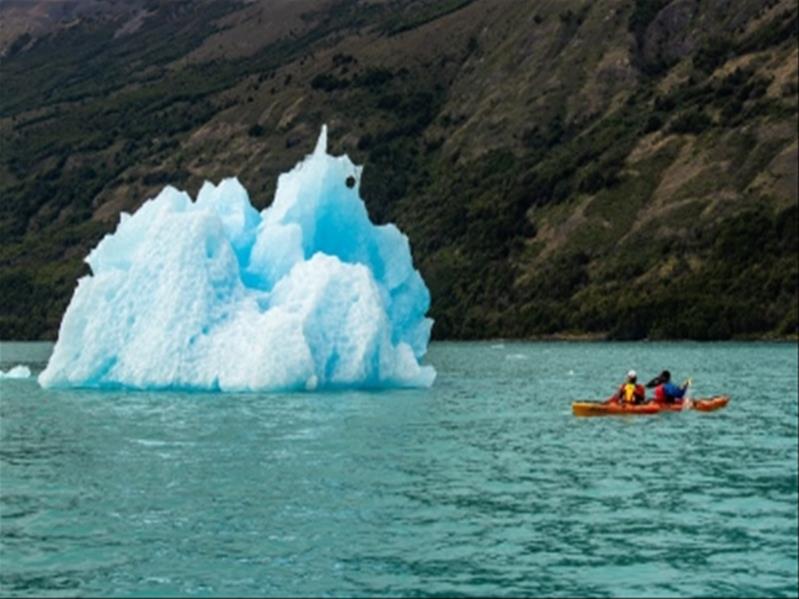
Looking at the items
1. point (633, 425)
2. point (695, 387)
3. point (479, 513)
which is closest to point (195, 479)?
point (479, 513)

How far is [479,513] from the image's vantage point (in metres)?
29.4

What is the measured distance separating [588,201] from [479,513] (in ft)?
520

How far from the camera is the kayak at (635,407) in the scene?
53.4 m

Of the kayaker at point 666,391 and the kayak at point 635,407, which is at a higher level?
the kayaker at point 666,391

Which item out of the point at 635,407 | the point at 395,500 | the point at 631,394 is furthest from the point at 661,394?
the point at 395,500

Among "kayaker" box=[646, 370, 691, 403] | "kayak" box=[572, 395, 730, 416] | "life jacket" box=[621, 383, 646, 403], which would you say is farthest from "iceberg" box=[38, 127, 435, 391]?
"kayaker" box=[646, 370, 691, 403]

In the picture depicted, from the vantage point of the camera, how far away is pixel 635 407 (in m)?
53.7

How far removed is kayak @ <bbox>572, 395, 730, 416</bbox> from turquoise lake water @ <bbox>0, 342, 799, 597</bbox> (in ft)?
A: 1.65

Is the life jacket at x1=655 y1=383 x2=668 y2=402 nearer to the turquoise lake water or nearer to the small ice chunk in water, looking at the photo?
the turquoise lake water

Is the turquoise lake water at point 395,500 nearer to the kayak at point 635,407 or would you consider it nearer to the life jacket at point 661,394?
the kayak at point 635,407

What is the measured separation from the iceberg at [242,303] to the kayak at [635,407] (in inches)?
442

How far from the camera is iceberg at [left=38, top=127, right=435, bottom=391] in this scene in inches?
2328

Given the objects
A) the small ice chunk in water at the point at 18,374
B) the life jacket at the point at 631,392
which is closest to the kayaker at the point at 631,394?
the life jacket at the point at 631,392

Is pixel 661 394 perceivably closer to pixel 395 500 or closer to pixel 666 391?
pixel 666 391
